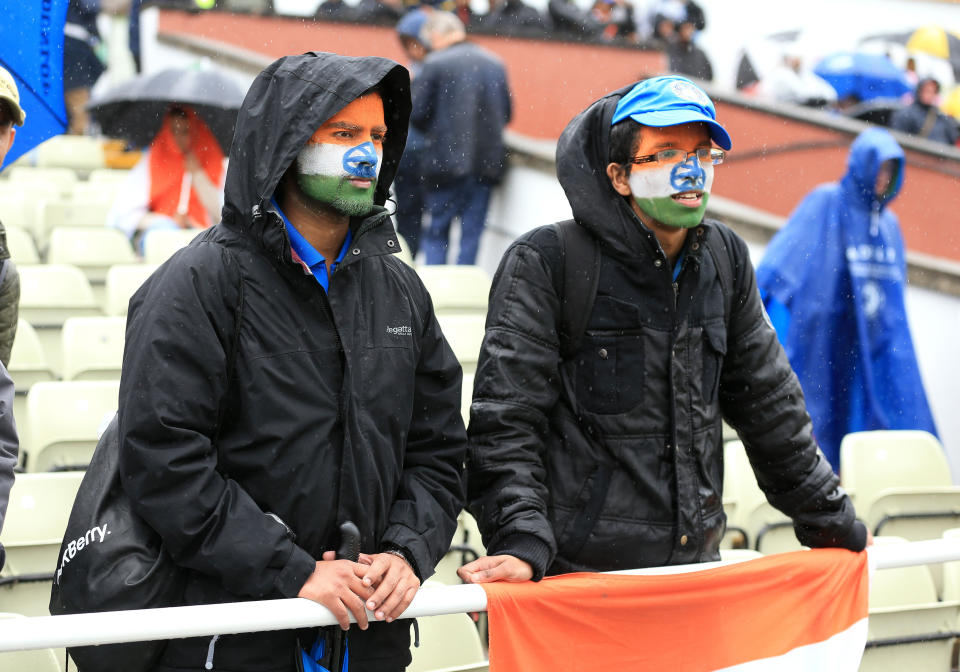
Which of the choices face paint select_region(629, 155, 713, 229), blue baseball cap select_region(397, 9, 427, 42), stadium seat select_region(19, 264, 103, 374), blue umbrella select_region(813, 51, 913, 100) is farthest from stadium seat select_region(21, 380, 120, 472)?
blue umbrella select_region(813, 51, 913, 100)

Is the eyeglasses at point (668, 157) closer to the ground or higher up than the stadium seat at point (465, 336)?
higher up

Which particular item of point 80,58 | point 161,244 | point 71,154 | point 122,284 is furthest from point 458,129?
point 71,154

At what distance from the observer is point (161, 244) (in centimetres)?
679

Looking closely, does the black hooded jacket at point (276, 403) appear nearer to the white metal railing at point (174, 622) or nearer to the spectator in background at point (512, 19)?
the white metal railing at point (174, 622)

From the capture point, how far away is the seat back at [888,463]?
528cm

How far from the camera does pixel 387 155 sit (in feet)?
9.45

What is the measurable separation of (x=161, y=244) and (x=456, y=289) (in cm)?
163

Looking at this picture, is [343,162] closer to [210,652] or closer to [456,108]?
[210,652]

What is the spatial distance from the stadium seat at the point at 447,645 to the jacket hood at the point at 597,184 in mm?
1102

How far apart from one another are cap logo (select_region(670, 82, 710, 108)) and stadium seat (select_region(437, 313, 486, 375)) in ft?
9.76

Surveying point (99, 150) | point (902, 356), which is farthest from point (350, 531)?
point (99, 150)

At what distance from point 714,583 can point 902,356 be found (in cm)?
424

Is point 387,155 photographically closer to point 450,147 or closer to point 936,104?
point 450,147

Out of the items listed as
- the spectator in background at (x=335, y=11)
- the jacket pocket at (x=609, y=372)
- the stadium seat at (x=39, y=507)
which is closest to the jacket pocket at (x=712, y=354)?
the jacket pocket at (x=609, y=372)
